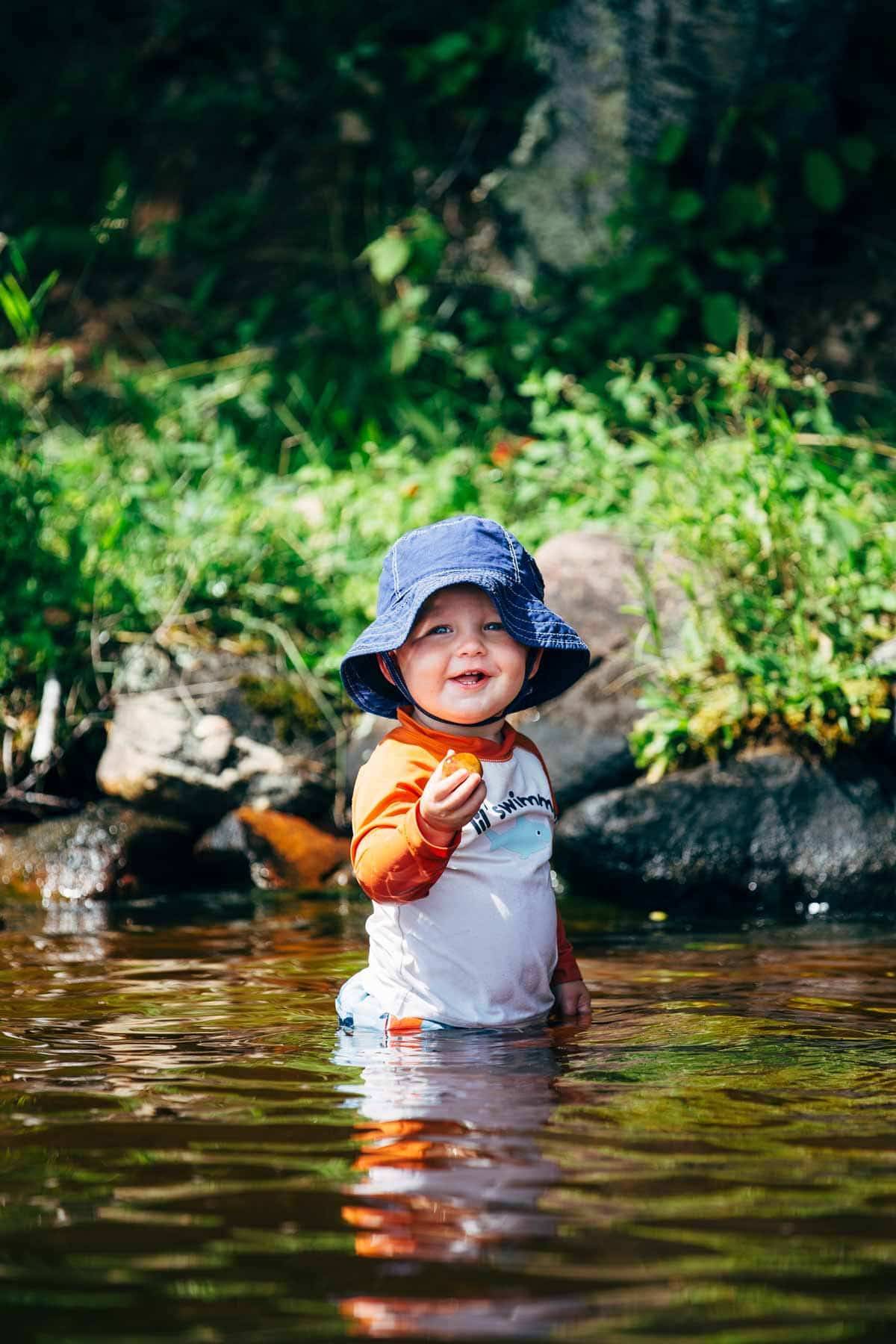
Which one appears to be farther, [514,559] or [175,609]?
[175,609]

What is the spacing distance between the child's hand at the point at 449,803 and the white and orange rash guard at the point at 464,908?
0.62 feet

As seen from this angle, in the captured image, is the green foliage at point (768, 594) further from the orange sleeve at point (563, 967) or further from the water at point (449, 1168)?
the orange sleeve at point (563, 967)

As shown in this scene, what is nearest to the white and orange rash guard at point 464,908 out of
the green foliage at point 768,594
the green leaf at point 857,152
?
the green foliage at point 768,594

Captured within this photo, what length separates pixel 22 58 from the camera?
38.8 feet

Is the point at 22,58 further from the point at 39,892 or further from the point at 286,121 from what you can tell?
the point at 39,892

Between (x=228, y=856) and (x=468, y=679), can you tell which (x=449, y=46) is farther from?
(x=468, y=679)

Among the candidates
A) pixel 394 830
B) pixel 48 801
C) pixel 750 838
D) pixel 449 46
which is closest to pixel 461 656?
pixel 394 830

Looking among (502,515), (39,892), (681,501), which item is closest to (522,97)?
(502,515)

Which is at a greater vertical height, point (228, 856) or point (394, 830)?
point (394, 830)

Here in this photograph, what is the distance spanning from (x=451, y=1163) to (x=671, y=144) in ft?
25.8

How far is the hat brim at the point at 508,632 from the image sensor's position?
132 inches

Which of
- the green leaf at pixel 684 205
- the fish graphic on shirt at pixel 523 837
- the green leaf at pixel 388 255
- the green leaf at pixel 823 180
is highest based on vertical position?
the green leaf at pixel 823 180

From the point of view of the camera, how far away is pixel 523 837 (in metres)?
3.53

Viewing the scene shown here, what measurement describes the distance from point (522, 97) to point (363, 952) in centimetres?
735
